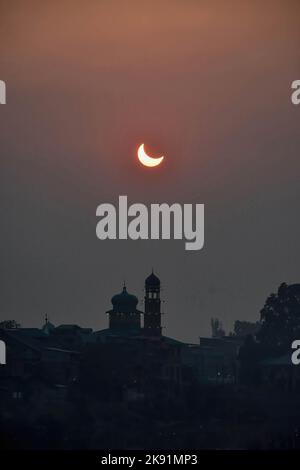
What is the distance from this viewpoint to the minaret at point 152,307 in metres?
59.6

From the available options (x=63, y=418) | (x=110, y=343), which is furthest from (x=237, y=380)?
(x=63, y=418)

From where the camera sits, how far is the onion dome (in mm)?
58812

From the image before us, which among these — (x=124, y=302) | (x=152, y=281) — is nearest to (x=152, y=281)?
(x=152, y=281)

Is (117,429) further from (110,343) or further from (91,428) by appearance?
(110,343)

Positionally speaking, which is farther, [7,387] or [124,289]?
[124,289]

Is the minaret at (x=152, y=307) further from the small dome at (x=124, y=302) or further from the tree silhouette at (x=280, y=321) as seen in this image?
the tree silhouette at (x=280, y=321)

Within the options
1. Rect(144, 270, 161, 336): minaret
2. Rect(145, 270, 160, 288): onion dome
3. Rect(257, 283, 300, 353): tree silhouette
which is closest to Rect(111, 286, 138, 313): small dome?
Rect(144, 270, 161, 336): minaret

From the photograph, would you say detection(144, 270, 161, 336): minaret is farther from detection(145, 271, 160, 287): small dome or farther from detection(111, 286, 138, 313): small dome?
detection(111, 286, 138, 313): small dome

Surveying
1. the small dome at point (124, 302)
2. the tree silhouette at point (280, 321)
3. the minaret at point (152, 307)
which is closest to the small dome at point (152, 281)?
the minaret at point (152, 307)

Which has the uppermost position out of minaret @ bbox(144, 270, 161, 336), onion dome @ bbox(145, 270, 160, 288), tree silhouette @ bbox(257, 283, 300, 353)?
onion dome @ bbox(145, 270, 160, 288)

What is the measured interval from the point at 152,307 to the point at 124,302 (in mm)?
1256

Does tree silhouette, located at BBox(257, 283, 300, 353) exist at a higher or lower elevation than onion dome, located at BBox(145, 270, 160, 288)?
lower

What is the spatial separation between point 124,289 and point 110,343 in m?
3.22
